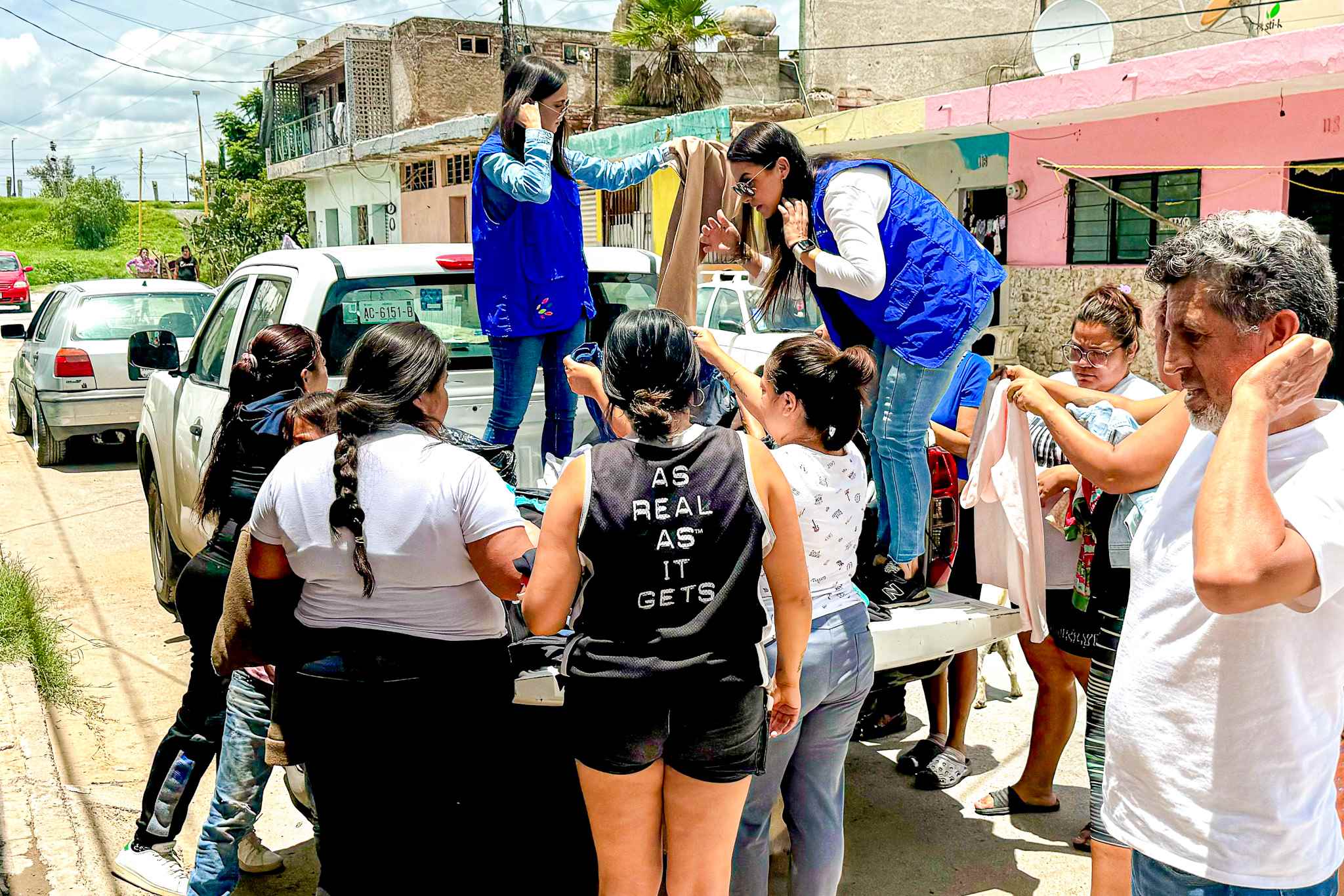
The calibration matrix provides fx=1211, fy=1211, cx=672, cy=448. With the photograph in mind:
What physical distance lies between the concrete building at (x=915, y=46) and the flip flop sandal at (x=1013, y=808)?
74.1ft

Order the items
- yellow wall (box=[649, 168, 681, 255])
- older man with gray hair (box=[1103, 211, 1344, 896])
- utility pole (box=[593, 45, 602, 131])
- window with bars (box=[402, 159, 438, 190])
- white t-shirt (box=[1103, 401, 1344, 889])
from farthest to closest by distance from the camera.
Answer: window with bars (box=[402, 159, 438, 190])
utility pole (box=[593, 45, 602, 131])
yellow wall (box=[649, 168, 681, 255])
white t-shirt (box=[1103, 401, 1344, 889])
older man with gray hair (box=[1103, 211, 1344, 896])

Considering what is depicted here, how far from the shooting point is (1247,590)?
1.99 meters

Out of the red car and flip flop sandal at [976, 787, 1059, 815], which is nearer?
flip flop sandal at [976, 787, 1059, 815]

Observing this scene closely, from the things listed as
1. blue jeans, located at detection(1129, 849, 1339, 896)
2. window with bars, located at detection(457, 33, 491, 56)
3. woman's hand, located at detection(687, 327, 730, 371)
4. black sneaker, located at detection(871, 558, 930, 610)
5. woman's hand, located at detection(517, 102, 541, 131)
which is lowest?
blue jeans, located at detection(1129, 849, 1339, 896)

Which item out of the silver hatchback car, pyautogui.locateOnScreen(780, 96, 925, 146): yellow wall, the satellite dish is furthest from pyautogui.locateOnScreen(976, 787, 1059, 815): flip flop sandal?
pyautogui.locateOnScreen(780, 96, 925, 146): yellow wall

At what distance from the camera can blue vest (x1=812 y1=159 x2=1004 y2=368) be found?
3961 millimetres

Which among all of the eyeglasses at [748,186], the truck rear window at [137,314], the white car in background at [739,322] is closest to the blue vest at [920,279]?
the eyeglasses at [748,186]

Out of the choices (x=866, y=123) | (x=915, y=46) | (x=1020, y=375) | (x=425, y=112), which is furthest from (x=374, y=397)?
(x=425, y=112)

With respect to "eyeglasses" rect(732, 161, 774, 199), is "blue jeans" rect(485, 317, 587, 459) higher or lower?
lower

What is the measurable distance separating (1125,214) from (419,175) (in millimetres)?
20718

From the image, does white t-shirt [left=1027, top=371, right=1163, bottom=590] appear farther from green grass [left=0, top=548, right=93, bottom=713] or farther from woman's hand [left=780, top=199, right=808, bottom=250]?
green grass [left=0, top=548, right=93, bottom=713]

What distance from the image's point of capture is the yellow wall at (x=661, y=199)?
70.4 feet

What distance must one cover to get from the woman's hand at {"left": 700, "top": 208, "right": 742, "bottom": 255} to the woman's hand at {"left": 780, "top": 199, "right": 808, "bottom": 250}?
0.96ft

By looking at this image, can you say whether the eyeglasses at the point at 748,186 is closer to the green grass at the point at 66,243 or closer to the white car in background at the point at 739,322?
the white car in background at the point at 739,322
